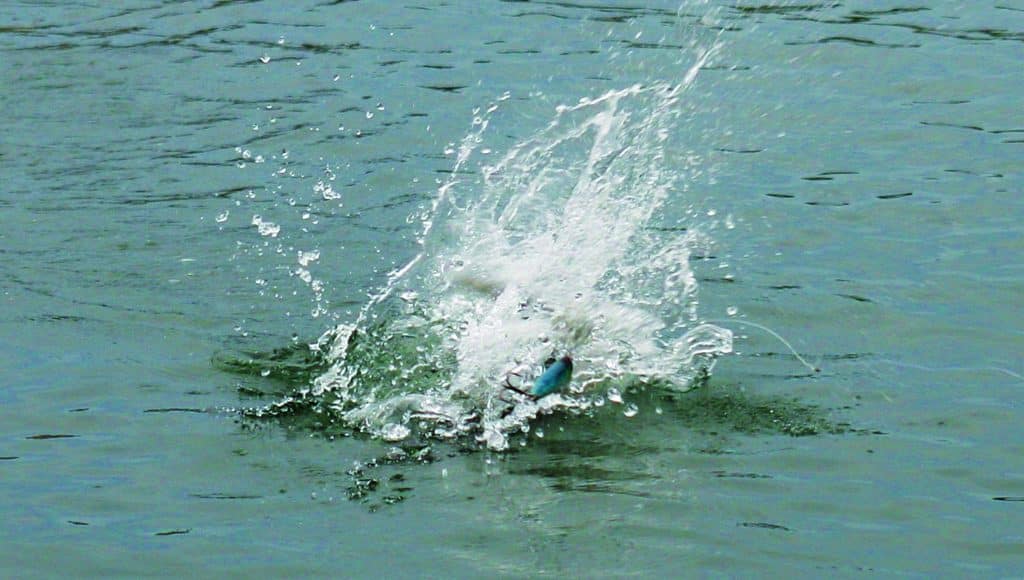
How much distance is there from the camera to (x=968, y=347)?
278 inches

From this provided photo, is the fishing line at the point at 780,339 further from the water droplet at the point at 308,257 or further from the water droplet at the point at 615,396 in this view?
the water droplet at the point at 308,257

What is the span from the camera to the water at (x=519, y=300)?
219 inches

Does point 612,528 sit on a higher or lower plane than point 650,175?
lower

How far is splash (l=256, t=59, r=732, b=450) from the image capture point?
660 cm

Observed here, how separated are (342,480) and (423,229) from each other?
3.10 metres

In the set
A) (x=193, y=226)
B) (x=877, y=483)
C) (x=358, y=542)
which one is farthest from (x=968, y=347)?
(x=193, y=226)

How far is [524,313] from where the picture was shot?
7.12 meters

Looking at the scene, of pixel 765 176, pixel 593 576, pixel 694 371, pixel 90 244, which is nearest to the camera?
pixel 593 576

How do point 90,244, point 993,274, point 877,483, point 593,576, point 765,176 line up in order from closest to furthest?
point 593,576, point 877,483, point 993,274, point 90,244, point 765,176

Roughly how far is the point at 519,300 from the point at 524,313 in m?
0.09

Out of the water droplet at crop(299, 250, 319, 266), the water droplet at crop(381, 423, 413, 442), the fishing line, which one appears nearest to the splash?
the water droplet at crop(381, 423, 413, 442)

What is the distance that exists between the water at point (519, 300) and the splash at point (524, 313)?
21 mm

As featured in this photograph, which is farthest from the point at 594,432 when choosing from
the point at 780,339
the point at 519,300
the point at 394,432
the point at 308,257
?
the point at 308,257

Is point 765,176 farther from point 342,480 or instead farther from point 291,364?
point 342,480
